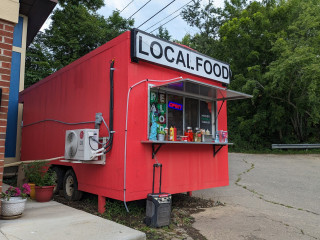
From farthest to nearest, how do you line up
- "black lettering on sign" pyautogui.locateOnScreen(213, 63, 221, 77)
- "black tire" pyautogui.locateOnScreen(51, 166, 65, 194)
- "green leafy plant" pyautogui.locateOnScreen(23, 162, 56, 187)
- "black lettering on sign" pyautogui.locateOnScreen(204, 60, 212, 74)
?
"black tire" pyautogui.locateOnScreen(51, 166, 65, 194) < "black lettering on sign" pyautogui.locateOnScreen(213, 63, 221, 77) < "black lettering on sign" pyautogui.locateOnScreen(204, 60, 212, 74) < "green leafy plant" pyautogui.locateOnScreen(23, 162, 56, 187)

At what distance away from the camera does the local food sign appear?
486cm

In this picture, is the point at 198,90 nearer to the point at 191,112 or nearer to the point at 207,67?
the point at 191,112

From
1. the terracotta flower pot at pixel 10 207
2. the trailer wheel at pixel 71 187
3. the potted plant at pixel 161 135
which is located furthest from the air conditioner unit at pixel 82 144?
the terracotta flower pot at pixel 10 207

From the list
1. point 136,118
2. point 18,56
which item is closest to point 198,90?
point 136,118

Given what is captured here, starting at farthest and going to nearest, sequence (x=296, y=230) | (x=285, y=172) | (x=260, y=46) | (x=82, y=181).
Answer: (x=260, y=46) < (x=285, y=172) < (x=82, y=181) < (x=296, y=230)

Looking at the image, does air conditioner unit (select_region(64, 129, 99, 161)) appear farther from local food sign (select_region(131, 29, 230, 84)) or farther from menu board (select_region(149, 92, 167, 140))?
local food sign (select_region(131, 29, 230, 84))

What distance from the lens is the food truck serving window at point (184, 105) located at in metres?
5.15

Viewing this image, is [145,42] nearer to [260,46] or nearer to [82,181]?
[82,181]

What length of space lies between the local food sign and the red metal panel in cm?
14

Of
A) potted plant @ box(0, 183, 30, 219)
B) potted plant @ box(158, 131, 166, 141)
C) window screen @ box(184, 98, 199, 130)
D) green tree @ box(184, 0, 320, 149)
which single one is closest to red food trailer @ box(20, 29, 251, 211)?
window screen @ box(184, 98, 199, 130)

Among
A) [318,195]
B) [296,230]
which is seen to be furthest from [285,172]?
[296,230]

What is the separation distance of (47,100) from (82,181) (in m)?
2.85

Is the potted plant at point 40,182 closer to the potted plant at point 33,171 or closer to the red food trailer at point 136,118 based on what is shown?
the potted plant at point 33,171

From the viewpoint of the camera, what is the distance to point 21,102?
9.26 m
